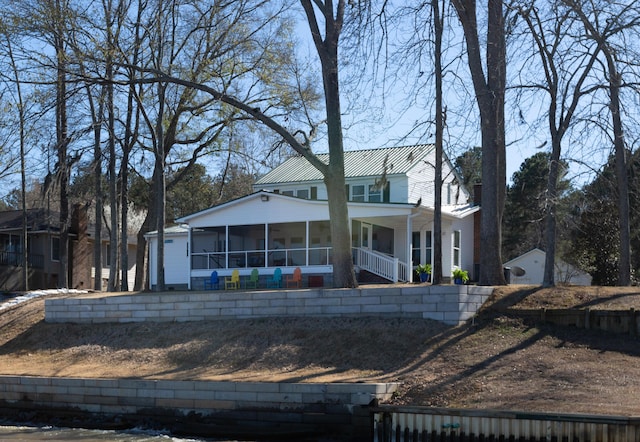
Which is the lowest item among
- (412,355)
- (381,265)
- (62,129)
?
(412,355)

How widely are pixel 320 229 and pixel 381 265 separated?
422 cm

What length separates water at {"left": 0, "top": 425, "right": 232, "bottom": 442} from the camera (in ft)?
43.5

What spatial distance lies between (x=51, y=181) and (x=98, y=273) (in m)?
6.37

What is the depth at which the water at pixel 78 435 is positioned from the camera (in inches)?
522

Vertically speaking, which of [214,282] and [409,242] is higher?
[409,242]

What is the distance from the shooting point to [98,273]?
33438 mm

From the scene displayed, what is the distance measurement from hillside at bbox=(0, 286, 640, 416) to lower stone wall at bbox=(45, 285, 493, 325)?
30 centimetres

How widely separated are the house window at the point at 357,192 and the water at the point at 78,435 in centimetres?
1876

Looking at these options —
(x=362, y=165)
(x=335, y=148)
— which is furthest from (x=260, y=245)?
(x=335, y=148)

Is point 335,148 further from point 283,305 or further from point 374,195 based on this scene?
point 374,195

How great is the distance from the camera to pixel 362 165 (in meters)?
32.6

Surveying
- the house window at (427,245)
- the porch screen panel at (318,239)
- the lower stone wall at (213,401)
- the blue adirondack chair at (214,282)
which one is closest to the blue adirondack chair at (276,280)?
the porch screen panel at (318,239)

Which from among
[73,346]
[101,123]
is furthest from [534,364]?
[101,123]

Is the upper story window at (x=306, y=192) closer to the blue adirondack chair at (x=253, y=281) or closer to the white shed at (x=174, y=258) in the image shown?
the white shed at (x=174, y=258)
